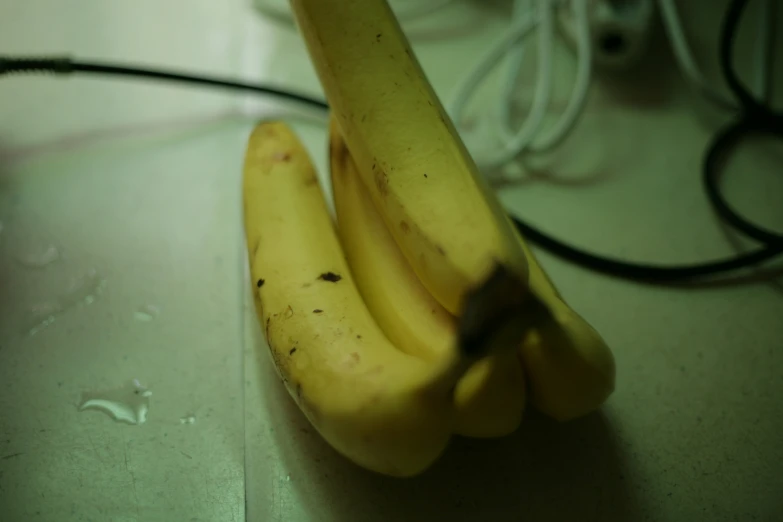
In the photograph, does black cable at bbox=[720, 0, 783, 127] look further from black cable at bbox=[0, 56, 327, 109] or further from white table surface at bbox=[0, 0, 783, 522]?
black cable at bbox=[0, 56, 327, 109]

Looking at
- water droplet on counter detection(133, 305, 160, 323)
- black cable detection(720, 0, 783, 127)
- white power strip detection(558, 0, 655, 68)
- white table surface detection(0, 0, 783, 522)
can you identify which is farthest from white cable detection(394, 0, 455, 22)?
water droplet on counter detection(133, 305, 160, 323)

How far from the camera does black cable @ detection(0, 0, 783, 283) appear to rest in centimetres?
41

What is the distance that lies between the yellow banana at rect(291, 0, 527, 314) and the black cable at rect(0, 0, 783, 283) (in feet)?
0.54

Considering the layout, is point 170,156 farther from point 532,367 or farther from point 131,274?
point 532,367

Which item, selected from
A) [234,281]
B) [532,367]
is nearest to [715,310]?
[532,367]

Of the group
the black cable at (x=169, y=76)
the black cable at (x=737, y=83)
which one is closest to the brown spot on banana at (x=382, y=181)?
the black cable at (x=169, y=76)

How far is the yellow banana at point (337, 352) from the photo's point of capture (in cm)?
24

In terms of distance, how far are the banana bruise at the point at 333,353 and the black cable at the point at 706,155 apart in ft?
0.59

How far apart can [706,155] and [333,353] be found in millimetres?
364

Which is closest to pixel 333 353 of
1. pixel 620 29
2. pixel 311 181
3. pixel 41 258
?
pixel 311 181

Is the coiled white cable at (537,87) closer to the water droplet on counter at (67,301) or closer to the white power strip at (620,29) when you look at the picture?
the white power strip at (620,29)

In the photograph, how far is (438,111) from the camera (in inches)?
11.3

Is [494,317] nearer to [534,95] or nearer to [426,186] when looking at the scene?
[426,186]

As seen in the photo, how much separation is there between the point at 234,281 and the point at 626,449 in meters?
0.27
